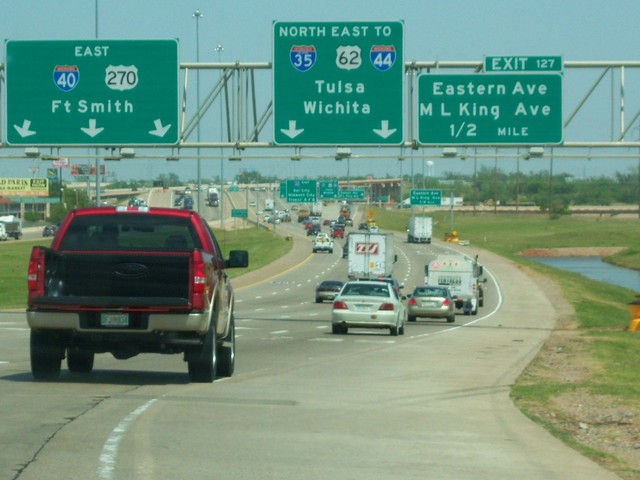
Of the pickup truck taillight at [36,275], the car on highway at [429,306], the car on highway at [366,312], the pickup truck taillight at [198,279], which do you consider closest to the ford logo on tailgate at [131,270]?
the pickup truck taillight at [198,279]

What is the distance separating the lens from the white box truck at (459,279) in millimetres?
54281

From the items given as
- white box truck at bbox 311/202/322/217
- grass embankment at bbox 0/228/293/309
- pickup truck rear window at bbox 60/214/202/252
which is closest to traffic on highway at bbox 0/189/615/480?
pickup truck rear window at bbox 60/214/202/252

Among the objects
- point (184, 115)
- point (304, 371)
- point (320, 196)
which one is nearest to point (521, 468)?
point (304, 371)

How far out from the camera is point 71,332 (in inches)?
589

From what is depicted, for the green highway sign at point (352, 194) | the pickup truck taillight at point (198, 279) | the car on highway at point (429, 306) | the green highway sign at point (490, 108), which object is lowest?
the car on highway at point (429, 306)

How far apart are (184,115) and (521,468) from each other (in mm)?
22645

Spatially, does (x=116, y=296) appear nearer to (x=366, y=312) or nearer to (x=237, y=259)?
(x=237, y=259)

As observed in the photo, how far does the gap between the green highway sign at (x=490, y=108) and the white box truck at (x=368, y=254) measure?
36170 mm

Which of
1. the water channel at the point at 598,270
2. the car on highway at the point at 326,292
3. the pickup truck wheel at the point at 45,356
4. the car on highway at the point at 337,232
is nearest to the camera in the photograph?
the pickup truck wheel at the point at 45,356

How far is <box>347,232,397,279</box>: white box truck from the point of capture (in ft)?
222

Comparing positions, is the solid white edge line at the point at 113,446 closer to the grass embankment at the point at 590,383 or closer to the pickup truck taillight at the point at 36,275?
the pickup truck taillight at the point at 36,275

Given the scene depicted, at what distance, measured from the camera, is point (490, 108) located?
3158 centimetres

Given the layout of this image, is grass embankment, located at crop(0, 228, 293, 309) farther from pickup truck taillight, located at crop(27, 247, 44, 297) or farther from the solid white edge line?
the solid white edge line

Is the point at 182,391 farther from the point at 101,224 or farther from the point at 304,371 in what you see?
the point at 304,371
